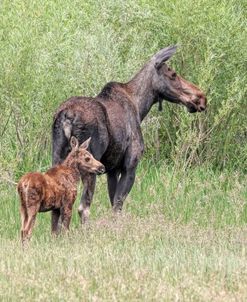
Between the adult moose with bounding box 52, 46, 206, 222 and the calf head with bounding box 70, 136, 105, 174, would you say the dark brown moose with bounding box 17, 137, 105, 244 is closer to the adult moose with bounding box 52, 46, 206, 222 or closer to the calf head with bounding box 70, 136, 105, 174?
the calf head with bounding box 70, 136, 105, 174

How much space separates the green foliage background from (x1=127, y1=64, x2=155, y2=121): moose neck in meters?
1.79

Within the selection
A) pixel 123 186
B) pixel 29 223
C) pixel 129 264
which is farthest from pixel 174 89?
pixel 129 264

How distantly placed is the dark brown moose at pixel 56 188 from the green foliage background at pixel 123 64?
11.5 feet

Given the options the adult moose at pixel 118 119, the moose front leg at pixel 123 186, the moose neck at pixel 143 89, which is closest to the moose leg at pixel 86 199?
the adult moose at pixel 118 119

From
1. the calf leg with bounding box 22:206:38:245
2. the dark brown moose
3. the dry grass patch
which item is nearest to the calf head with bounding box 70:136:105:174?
the dark brown moose

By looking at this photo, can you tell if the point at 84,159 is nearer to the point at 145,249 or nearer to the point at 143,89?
the point at 145,249

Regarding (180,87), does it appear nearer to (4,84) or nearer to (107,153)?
(107,153)

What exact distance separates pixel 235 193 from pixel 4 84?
3.74 m

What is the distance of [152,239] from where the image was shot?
11852 millimetres

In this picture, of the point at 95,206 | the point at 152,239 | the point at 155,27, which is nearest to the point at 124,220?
the point at 152,239

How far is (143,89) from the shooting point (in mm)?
14195

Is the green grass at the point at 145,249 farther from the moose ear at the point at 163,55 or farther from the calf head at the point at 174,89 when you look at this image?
the moose ear at the point at 163,55

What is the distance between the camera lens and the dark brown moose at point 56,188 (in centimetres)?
1143

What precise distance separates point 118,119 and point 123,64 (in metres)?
4.16
